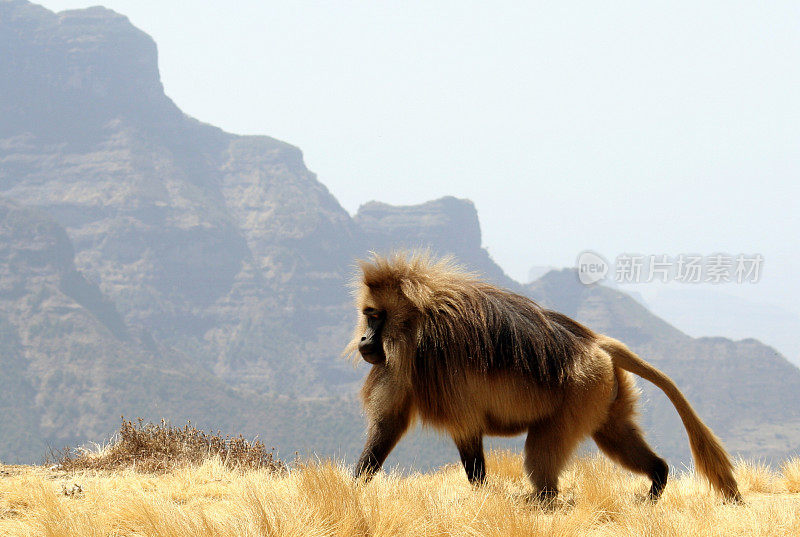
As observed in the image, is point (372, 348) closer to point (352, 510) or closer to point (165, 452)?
point (352, 510)

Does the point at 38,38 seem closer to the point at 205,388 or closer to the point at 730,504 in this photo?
the point at 205,388

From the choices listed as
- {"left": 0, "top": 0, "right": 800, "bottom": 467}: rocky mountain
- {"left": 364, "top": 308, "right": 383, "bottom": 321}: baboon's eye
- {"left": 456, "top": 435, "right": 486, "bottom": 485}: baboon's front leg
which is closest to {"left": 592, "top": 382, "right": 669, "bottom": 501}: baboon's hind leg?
{"left": 456, "top": 435, "right": 486, "bottom": 485}: baboon's front leg

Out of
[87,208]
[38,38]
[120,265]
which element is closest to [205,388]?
[120,265]

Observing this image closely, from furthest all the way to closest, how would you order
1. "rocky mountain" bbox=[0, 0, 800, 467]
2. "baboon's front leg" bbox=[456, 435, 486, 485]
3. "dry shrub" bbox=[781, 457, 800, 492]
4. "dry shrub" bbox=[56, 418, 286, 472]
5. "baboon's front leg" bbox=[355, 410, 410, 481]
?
"rocky mountain" bbox=[0, 0, 800, 467] < "dry shrub" bbox=[56, 418, 286, 472] < "dry shrub" bbox=[781, 457, 800, 492] < "baboon's front leg" bbox=[456, 435, 486, 485] < "baboon's front leg" bbox=[355, 410, 410, 481]

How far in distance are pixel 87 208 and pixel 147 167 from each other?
2207cm

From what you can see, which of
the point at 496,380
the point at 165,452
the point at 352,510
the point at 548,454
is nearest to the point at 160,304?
the point at 165,452

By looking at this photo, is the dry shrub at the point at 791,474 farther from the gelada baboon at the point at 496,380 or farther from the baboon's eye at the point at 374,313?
the baboon's eye at the point at 374,313

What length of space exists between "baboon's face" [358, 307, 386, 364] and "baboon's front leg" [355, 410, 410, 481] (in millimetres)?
457

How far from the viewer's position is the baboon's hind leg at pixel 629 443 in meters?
5.20

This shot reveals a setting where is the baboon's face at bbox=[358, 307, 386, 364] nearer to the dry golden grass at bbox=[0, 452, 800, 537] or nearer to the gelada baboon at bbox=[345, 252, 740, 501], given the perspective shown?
the gelada baboon at bbox=[345, 252, 740, 501]

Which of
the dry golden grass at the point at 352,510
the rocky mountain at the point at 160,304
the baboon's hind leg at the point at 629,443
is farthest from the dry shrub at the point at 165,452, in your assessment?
the rocky mountain at the point at 160,304

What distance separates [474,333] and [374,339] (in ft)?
2.43

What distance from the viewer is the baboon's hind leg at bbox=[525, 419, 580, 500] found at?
15.5 feet

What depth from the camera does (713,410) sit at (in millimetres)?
123688
